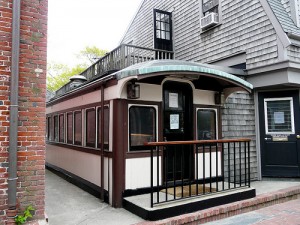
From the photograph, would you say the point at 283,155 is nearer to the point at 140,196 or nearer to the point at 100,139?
the point at 140,196

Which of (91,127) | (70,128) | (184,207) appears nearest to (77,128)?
(70,128)

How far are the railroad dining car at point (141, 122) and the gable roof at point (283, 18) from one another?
6.82ft

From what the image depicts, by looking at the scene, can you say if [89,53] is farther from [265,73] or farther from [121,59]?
[265,73]

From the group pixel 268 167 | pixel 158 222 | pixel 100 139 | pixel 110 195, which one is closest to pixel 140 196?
pixel 110 195

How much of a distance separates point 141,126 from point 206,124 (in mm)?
1801

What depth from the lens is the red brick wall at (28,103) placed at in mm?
3359

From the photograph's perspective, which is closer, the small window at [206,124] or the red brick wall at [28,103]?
the red brick wall at [28,103]

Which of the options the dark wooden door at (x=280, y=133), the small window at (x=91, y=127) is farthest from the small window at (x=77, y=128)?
the dark wooden door at (x=280, y=133)

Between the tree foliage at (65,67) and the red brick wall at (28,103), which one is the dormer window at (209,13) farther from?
the tree foliage at (65,67)

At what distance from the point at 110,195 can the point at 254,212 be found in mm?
2694

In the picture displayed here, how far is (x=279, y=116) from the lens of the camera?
23.0 feet

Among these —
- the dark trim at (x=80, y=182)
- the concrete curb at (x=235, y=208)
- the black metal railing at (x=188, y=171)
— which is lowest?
the concrete curb at (x=235, y=208)

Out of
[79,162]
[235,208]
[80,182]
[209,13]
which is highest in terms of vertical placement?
[209,13]

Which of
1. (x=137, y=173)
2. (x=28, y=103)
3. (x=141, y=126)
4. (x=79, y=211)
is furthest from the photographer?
(x=141, y=126)
